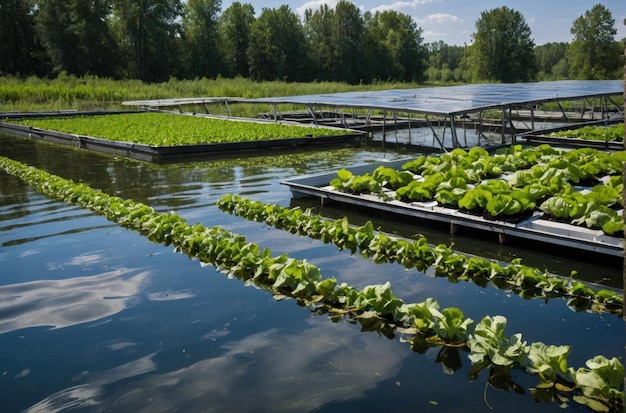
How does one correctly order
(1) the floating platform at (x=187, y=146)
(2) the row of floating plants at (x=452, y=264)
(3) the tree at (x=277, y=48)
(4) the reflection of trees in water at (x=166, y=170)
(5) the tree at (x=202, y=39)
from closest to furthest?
(2) the row of floating plants at (x=452, y=264) → (4) the reflection of trees in water at (x=166, y=170) → (1) the floating platform at (x=187, y=146) → (5) the tree at (x=202, y=39) → (3) the tree at (x=277, y=48)

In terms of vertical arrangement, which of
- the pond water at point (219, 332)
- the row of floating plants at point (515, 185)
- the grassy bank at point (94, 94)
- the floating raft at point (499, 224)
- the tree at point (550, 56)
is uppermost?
the tree at point (550, 56)

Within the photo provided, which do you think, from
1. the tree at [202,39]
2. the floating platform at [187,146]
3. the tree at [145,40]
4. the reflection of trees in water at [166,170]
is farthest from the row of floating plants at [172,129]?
the tree at [202,39]

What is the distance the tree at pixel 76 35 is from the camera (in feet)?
146

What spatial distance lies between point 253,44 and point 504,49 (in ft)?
94.2

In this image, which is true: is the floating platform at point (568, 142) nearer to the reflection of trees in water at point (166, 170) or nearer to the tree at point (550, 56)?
the reflection of trees in water at point (166, 170)

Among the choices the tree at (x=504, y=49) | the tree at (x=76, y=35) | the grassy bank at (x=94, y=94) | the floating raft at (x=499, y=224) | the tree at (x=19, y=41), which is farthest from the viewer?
the tree at (x=504, y=49)

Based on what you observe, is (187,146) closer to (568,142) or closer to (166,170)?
(166,170)

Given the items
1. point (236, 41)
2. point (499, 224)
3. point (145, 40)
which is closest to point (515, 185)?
point (499, 224)

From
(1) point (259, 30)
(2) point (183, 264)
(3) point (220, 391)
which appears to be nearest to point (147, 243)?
(2) point (183, 264)

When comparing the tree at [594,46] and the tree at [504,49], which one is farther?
the tree at [504,49]

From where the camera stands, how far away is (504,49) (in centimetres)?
6538

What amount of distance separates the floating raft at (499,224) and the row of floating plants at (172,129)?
6638 mm

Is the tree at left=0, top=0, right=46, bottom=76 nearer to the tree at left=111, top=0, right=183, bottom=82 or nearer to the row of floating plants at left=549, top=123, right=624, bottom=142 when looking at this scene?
the tree at left=111, top=0, right=183, bottom=82

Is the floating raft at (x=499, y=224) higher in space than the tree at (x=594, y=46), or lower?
lower
